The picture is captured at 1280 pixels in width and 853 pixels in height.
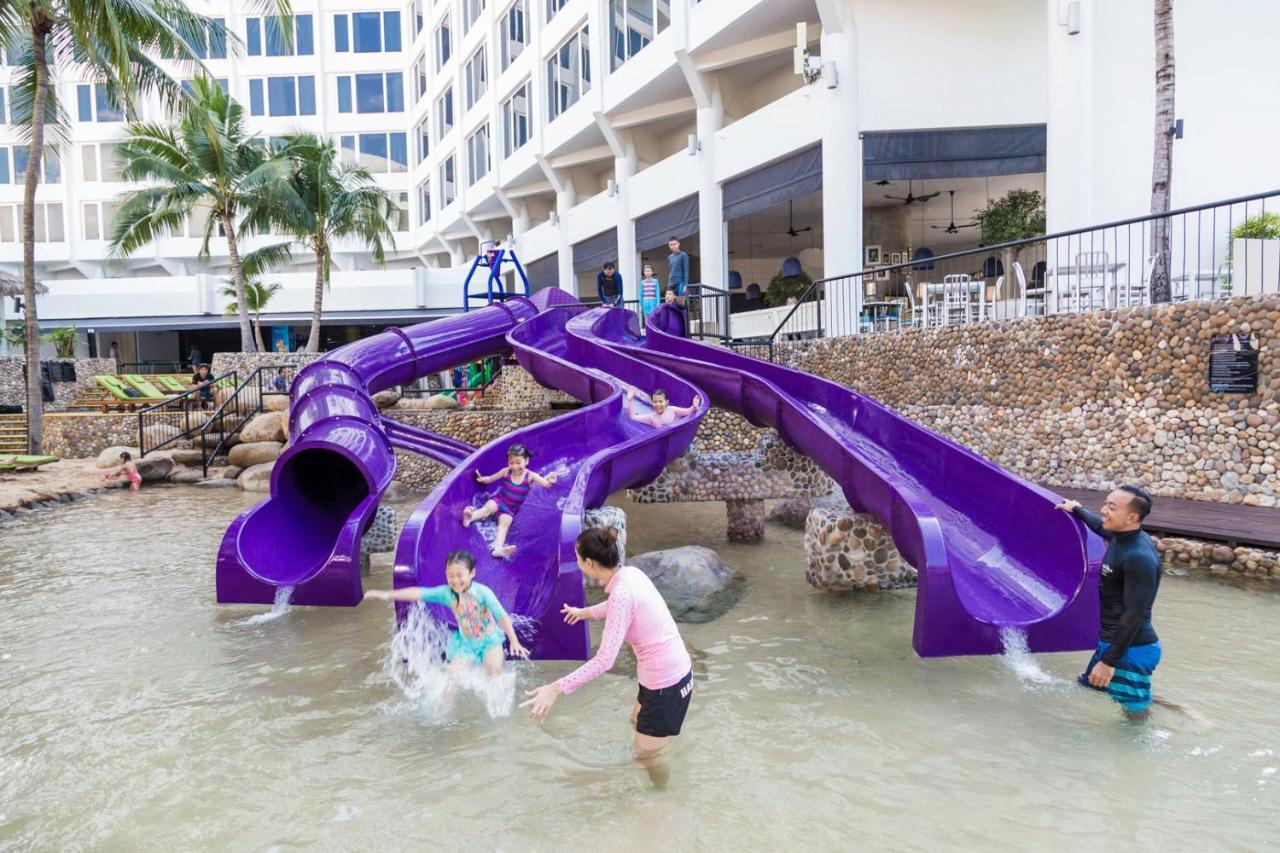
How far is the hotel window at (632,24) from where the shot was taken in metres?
21.2

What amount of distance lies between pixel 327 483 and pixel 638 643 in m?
6.57

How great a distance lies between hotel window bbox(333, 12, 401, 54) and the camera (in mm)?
42500

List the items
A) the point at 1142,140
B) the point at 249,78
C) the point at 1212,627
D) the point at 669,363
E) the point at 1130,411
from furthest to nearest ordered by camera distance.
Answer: the point at 249,78 < the point at 1142,140 < the point at 669,363 < the point at 1130,411 < the point at 1212,627

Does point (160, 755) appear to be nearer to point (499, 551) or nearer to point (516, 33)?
point (499, 551)

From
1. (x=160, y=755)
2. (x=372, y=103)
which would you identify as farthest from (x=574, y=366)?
(x=372, y=103)

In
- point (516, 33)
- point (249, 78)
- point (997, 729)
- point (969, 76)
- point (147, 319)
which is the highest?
point (249, 78)

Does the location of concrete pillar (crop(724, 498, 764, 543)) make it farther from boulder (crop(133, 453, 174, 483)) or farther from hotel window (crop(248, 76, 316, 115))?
hotel window (crop(248, 76, 316, 115))

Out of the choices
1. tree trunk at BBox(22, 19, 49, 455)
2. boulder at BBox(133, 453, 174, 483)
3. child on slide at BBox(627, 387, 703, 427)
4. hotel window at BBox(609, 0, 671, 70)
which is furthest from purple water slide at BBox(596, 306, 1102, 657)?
tree trunk at BBox(22, 19, 49, 455)

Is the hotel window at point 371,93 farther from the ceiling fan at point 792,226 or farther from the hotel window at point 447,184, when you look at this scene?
the ceiling fan at point 792,226

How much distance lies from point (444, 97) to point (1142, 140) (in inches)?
1255

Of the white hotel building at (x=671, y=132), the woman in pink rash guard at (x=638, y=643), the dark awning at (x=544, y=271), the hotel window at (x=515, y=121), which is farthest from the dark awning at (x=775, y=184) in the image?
the woman in pink rash guard at (x=638, y=643)

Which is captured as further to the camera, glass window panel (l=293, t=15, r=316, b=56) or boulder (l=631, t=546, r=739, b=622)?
glass window panel (l=293, t=15, r=316, b=56)

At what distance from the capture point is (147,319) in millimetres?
37469

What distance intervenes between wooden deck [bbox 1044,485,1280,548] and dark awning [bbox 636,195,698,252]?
45.9 ft
